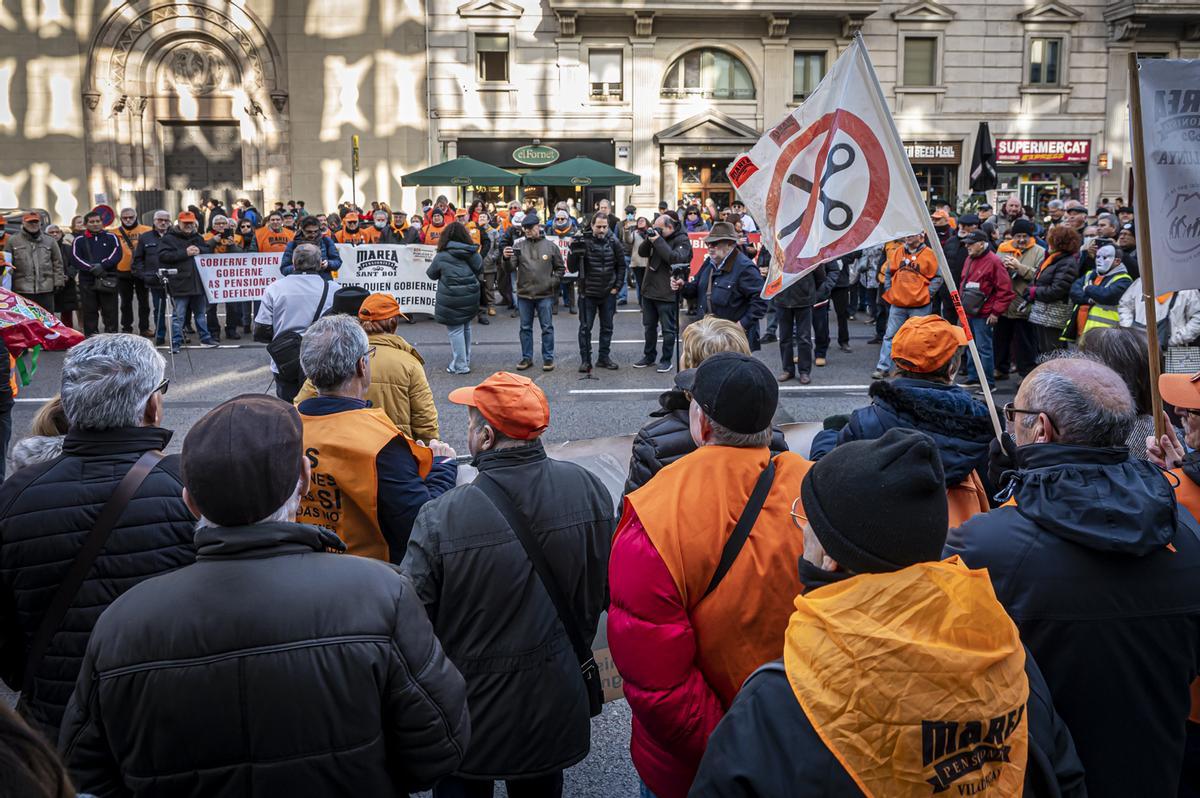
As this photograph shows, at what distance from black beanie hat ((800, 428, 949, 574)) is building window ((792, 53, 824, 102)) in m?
31.8

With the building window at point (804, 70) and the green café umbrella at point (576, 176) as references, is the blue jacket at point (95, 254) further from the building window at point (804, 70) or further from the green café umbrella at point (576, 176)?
the building window at point (804, 70)

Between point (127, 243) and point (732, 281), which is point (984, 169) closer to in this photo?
point (732, 281)

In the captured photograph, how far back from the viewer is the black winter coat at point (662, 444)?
374 cm

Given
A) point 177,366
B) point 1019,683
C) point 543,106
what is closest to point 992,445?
point 1019,683

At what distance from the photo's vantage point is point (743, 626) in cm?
271

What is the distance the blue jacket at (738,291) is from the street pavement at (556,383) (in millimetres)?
950

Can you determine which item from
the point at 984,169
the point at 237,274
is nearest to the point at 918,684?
the point at 237,274

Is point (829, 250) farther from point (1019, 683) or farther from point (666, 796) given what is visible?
point (1019, 683)

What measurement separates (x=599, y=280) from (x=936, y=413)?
933cm

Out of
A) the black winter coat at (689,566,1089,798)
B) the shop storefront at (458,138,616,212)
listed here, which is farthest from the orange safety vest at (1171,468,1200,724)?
the shop storefront at (458,138,616,212)

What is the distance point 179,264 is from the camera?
48.5 feet

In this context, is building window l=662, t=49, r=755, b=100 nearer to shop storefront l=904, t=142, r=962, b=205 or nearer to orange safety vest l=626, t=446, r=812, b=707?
shop storefront l=904, t=142, r=962, b=205

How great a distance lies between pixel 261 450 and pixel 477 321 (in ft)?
51.5

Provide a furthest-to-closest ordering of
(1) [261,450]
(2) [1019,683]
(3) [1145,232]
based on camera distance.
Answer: (3) [1145,232] → (1) [261,450] → (2) [1019,683]
